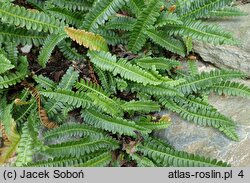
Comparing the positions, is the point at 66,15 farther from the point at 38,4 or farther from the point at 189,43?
the point at 189,43

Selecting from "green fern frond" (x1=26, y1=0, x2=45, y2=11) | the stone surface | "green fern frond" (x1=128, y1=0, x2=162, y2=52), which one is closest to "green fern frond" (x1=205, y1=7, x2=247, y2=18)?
"green fern frond" (x1=128, y1=0, x2=162, y2=52)

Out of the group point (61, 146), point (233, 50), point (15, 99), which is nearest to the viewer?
point (61, 146)

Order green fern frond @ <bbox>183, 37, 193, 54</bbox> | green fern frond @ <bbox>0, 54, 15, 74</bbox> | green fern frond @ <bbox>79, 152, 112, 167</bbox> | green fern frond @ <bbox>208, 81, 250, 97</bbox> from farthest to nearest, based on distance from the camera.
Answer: green fern frond @ <bbox>183, 37, 193, 54</bbox> < green fern frond @ <bbox>208, 81, 250, 97</bbox> < green fern frond @ <bbox>0, 54, 15, 74</bbox> < green fern frond @ <bbox>79, 152, 112, 167</bbox>

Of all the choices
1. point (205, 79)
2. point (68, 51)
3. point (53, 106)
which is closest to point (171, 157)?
point (205, 79)

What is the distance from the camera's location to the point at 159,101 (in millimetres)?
4477

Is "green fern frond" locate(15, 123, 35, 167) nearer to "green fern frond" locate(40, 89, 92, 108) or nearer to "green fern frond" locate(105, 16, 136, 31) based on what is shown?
"green fern frond" locate(40, 89, 92, 108)

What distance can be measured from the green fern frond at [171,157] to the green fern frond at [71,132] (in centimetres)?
53

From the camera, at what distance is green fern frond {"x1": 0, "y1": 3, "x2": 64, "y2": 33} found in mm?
4258

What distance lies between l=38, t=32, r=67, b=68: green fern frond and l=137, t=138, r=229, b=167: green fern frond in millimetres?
1534

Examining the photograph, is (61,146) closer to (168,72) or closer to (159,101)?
(159,101)

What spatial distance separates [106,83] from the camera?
14.9 feet

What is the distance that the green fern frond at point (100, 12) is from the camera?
4488 millimetres

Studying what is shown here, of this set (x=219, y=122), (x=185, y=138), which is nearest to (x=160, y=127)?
(x=185, y=138)

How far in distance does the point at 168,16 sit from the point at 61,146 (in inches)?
79.4
